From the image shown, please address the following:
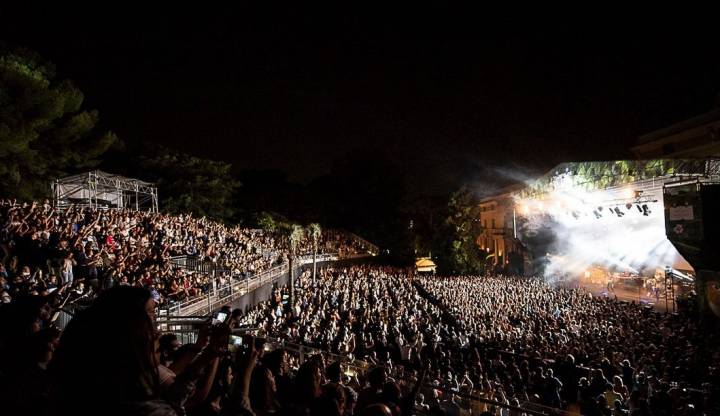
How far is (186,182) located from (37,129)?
1057 cm

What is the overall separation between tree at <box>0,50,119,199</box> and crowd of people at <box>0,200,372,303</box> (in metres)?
5.48

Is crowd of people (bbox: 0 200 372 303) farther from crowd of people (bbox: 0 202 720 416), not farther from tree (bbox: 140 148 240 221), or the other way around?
tree (bbox: 140 148 240 221)

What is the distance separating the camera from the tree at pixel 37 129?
52.9 feet

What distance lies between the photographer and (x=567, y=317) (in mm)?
14977

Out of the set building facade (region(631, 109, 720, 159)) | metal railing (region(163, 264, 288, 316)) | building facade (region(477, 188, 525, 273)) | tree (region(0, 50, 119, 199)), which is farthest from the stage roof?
tree (region(0, 50, 119, 199))

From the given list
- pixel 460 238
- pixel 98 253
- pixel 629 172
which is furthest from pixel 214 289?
pixel 460 238

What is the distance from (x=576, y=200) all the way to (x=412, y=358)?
16.1 metres

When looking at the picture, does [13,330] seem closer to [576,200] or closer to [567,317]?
[567,317]

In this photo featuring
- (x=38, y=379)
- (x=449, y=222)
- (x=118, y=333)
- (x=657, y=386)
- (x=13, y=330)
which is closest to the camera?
(x=118, y=333)

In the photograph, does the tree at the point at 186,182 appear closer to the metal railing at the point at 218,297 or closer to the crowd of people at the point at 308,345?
the crowd of people at the point at 308,345

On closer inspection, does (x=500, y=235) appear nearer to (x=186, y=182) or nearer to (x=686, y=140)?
(x=686, y=140)

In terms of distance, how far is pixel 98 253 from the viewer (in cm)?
945

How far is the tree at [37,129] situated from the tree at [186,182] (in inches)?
203

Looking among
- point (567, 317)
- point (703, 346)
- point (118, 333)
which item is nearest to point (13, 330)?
Result: point (118, 333)
